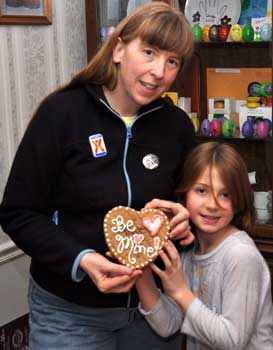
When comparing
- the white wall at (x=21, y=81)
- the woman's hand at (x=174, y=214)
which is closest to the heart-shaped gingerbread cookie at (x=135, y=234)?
the woman's hand at (x=174, y=214)

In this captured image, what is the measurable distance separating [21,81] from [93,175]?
1.46 meters

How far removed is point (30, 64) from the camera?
2912 mm

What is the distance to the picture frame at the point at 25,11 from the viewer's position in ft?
9.00

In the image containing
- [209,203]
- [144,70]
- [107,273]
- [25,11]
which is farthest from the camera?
[25,11]

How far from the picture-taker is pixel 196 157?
1.67m

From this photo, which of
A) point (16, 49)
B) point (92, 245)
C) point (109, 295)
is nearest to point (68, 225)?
point (92, 245)

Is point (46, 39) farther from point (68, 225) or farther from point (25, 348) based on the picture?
point (68, 225)

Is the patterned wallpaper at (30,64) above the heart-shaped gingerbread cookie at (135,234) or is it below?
above

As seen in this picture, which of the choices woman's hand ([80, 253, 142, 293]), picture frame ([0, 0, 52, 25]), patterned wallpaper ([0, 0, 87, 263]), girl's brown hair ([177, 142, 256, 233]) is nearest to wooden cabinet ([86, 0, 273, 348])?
patterned wallpaper ([0, 0, 87, 263])

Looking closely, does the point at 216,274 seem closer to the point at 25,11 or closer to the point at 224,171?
the point at 224,171

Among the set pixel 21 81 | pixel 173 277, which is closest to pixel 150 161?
pixel 173 277

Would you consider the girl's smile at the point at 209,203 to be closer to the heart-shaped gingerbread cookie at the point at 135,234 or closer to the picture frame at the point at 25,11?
the heart-shaped gingerbread cookie at the point at 135,234

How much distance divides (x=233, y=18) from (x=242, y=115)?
17.5 inches

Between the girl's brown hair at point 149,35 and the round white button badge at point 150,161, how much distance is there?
0.20 m
